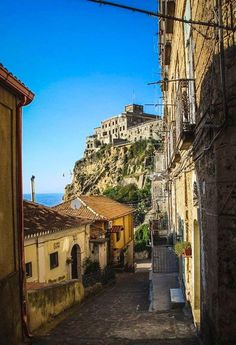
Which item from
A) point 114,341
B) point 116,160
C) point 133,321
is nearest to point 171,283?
point 133,321

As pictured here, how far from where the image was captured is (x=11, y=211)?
27.9 ft

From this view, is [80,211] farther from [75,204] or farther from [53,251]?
[53,251]

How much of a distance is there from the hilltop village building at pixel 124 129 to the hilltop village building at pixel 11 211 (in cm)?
9361

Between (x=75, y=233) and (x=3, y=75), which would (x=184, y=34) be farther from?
(x=75, y=233)

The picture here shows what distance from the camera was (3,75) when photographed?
7531 mm

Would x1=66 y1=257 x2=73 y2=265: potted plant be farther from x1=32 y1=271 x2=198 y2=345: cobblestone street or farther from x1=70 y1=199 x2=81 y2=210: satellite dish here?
x1=70 y1=199 x2=81 y2=210: satellite dish

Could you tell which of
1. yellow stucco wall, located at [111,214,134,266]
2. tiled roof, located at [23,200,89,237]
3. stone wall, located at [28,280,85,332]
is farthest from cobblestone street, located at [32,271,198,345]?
yellow stucco wall, located at [111,214,134,266]

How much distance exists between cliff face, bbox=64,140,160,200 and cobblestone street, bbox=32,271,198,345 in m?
73.9

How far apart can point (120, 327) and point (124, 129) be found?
106 m

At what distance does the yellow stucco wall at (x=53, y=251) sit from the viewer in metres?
16.5

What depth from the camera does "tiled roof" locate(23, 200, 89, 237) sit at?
16219 millimetres

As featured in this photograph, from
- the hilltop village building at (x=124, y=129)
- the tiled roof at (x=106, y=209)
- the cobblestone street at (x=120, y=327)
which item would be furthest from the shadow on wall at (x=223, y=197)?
the hilltop village building at (x=124, y=129)

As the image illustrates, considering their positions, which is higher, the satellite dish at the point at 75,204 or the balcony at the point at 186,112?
the balcony at the point at 186,112

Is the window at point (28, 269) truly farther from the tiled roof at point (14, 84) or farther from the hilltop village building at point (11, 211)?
the tiled roof at point (14, 84)
